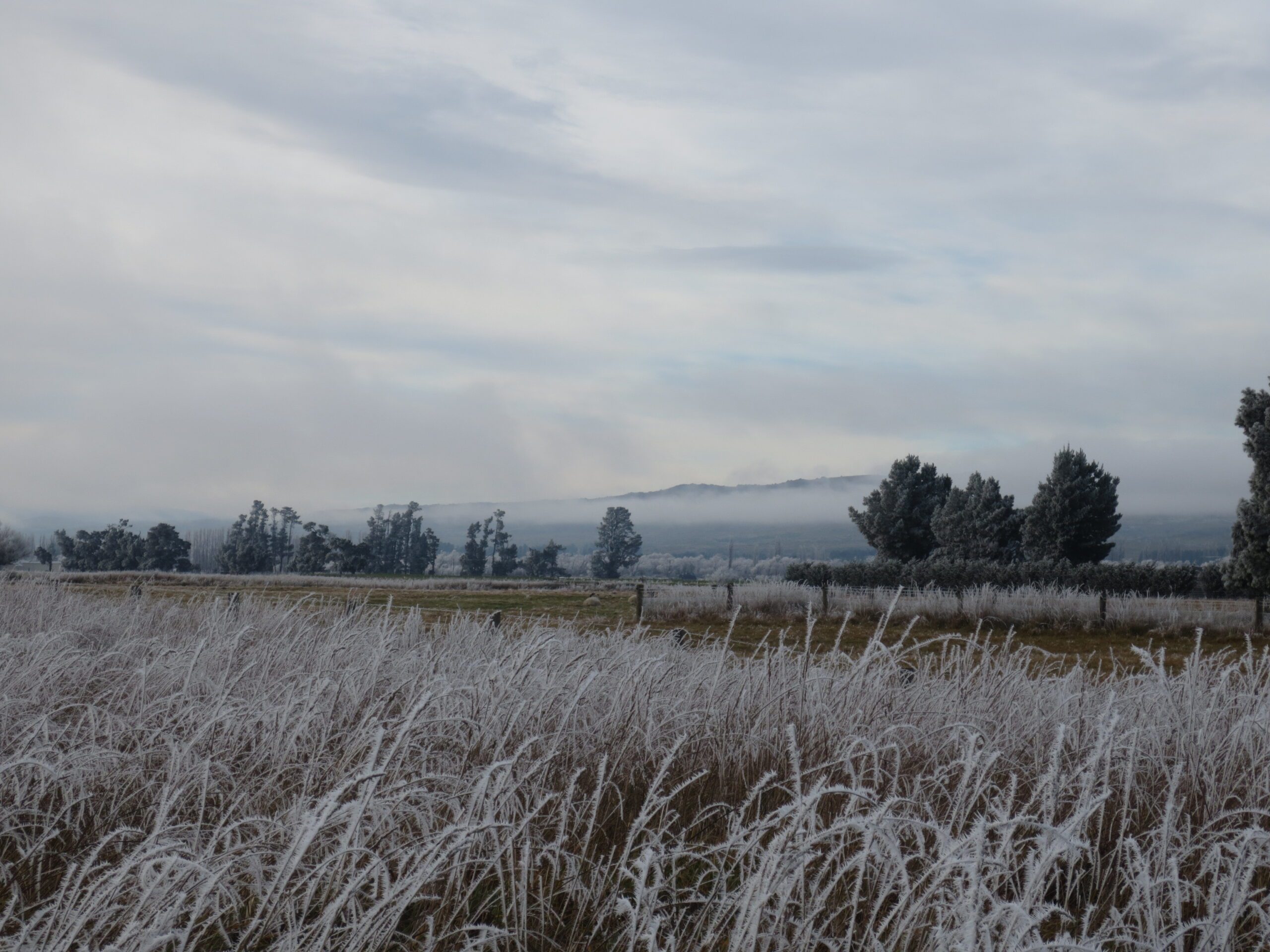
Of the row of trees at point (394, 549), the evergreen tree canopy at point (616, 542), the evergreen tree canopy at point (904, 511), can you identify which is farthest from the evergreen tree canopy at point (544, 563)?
the evergreen tree canopy at point (904, 511)

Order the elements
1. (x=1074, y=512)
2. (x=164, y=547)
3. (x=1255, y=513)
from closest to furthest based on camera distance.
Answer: (x=1255, y=513) → (x=1074, y=512) → (x=164, y=547)

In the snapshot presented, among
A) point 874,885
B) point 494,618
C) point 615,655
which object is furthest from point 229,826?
point 494,618

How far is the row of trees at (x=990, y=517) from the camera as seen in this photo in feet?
152

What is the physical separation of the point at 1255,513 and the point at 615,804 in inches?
919

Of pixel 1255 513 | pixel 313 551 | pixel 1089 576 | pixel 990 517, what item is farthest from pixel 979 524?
pixel 313 551

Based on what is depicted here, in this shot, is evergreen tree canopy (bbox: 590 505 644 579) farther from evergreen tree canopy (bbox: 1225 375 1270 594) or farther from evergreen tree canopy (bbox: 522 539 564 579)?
evergreen tree canopy (bbox: 1225 375 1270 594)

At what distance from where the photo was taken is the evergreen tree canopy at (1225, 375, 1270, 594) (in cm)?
2108

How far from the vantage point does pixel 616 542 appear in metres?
111

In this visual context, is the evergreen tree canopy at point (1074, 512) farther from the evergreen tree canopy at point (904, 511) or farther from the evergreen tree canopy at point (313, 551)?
the evergreen tree canopy at point (313, 551)

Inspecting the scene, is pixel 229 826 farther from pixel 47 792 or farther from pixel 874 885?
pixel 874 885

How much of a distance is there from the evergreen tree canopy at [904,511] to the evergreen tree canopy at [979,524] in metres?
2.67

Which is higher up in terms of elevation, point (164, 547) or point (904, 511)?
Result: point (904, 511)

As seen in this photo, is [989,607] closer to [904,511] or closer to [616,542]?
[904,511]

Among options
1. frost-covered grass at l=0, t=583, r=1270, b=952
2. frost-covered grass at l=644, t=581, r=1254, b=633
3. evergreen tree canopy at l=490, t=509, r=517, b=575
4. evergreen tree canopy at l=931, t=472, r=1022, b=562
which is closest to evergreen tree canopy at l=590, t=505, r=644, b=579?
evergreen tree canopy at l=490, t=509, r=517, b=575
